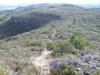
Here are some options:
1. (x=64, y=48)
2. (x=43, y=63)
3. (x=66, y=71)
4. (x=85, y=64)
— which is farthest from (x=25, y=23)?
(x=66, y=71)

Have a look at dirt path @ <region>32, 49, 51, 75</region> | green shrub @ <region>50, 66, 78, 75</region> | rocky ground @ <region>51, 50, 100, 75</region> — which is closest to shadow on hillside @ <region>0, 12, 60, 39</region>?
dirt path @ <region>32, 49, 51, 75</region>

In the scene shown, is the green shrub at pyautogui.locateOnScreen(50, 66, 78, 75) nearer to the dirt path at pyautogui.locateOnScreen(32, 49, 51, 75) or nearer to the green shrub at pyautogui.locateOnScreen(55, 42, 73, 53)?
the dirt path at pyautogui.locateOnScreen(32, 49, 51, 75)

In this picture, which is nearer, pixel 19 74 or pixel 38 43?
pixel 19 74

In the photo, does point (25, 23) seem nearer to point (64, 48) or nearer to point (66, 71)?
point (64, 48)

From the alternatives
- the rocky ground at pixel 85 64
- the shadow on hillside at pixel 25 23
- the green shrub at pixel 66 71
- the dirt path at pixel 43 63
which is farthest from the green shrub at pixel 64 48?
the shadow on hillside at pixel 25 23

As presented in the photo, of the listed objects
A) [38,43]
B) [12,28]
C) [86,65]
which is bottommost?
[12,28]

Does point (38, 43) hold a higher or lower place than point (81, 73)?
lower

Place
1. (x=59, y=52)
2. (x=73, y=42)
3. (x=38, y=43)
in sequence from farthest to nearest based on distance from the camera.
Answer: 1. (x=38, y=43)
2. (x=73, y=42)
3. (x=59, y=52)

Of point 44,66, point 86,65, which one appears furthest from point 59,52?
point 86,65

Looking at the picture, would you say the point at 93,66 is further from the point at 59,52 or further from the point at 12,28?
the point at 12,28
